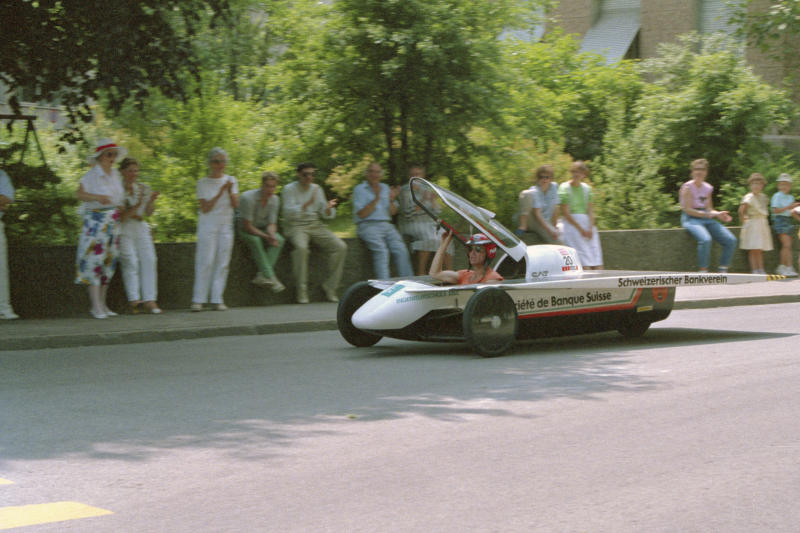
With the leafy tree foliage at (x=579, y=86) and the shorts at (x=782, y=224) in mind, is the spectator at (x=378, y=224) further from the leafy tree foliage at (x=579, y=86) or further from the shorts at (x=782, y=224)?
the leafy tree foliage at (x=579, y=86)

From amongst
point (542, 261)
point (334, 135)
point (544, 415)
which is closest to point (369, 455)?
point (544, 415)

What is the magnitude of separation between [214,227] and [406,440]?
7.88 m

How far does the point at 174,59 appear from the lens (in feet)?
46.5

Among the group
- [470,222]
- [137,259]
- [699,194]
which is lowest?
[137,259]

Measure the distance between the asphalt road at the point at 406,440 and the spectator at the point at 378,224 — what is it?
4.69m

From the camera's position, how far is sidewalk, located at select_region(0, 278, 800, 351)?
1163cm

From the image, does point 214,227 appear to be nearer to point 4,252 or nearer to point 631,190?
point 4,252

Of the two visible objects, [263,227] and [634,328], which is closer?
[634,328]

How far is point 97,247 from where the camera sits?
1317 cm

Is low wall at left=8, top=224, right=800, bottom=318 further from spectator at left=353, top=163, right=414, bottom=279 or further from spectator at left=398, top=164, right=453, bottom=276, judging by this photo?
spectator at left=398, top=164, right=453, bottom=276

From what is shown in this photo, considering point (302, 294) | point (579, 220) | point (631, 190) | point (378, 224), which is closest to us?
point (302, 294)

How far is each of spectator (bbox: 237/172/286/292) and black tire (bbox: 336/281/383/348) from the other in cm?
378

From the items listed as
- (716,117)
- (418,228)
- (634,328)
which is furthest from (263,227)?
(716,117)

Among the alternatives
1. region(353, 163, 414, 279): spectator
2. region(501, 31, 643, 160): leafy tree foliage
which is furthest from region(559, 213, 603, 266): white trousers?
region(501, 31, 643, 160): leafy tree foliage
